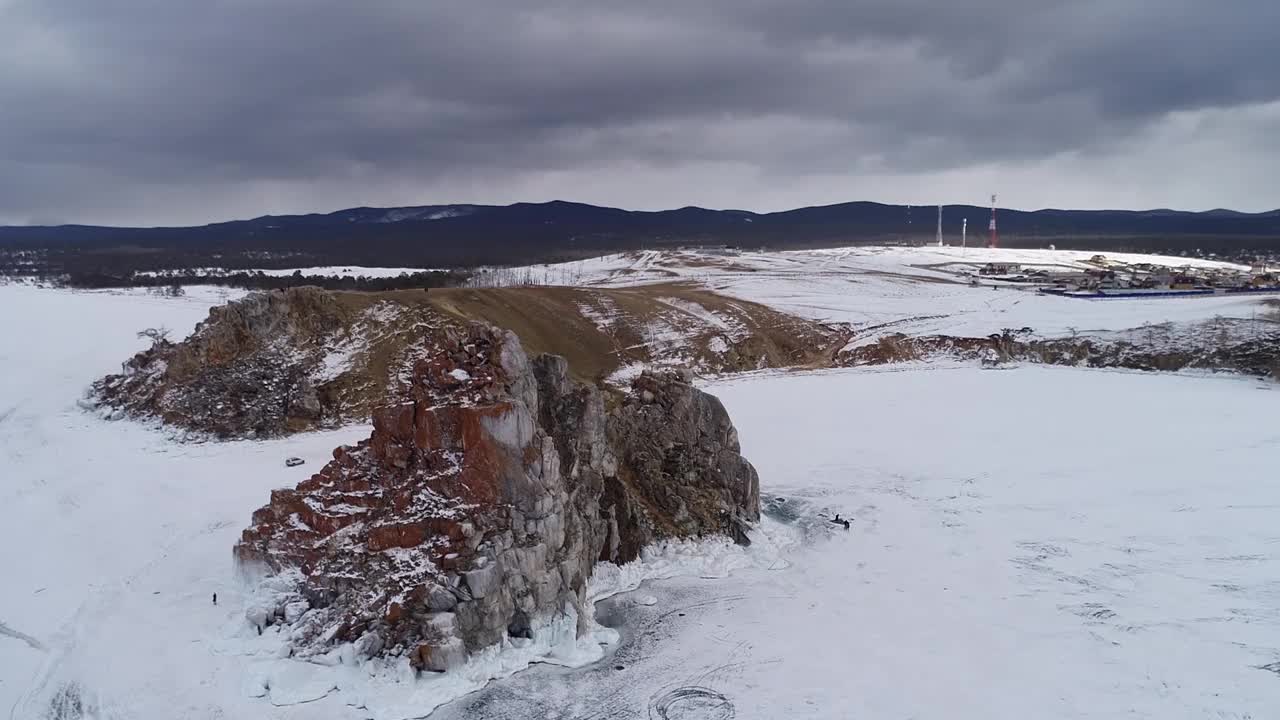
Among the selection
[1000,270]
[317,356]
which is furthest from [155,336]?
[1000,270]

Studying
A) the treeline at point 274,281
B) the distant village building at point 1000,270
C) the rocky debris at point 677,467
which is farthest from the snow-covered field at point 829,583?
the distant village building at point 1000,270

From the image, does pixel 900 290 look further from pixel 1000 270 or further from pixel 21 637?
pixel 21 637

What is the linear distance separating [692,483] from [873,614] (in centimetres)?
723

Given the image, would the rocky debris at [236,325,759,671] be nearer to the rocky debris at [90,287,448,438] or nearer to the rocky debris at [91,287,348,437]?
the rocky debris at [91,287,348,437]

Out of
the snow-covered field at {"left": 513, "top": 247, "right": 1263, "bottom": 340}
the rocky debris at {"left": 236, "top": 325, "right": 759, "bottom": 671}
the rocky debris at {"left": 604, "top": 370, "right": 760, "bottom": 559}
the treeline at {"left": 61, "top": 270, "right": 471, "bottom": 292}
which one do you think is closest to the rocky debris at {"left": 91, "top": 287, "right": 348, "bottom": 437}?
the rocky debris at {"left": 236, "top": 325, "right": 759, "bottom": 671}

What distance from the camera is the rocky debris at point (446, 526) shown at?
51.5ft

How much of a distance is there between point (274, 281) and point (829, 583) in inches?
4009

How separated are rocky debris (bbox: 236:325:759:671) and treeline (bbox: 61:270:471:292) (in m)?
69.8

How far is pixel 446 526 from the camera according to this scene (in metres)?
16.5

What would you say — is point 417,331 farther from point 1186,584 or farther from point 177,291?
point 177,291

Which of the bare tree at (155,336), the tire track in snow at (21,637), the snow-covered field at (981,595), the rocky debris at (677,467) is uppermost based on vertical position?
the bare tree at (155,336)

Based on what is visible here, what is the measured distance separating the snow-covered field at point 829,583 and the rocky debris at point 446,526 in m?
0.86

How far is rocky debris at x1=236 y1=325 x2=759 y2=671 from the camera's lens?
1570cm

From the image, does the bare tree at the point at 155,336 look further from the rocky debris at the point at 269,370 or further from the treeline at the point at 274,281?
the treeline at the point at 274,281
